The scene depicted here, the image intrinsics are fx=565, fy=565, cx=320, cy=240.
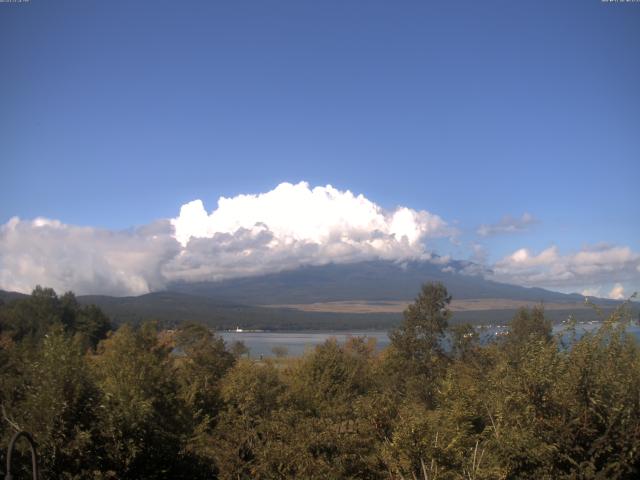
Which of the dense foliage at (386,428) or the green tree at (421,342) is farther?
the green tree at (421,342)

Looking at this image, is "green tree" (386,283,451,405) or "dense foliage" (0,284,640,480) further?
"green tree" (386,283,451,405)

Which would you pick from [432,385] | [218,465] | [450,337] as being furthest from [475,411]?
[450,337]

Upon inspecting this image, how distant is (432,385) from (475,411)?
25.4 meters

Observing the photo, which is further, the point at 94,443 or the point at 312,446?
the point at 312,446

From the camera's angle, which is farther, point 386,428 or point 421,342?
point 421,342

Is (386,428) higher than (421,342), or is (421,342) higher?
(386,428)

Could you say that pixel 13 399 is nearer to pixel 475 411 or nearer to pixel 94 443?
pixel 94 443

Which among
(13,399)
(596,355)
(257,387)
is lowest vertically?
(257,387)

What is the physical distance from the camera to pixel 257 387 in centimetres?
2623

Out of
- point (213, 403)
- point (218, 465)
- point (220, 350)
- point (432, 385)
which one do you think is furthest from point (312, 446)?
point (220, 350)

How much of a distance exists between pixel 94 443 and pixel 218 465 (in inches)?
176

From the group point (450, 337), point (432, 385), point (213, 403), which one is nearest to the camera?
point (213, 403)

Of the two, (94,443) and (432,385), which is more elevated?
(94,443)

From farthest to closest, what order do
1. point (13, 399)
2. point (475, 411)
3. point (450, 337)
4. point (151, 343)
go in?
point (151, 343) → point (450, 337) → point (475, 411) → point (13, 399)
